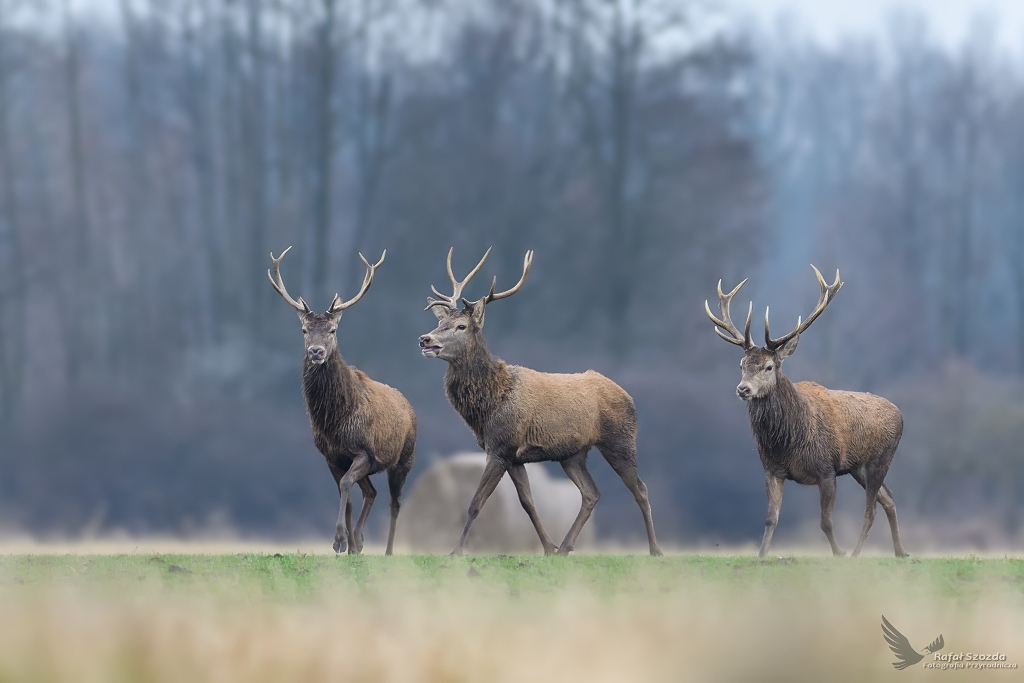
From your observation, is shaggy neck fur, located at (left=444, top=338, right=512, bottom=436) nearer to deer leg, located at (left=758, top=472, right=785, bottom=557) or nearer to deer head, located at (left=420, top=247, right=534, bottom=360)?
deer head, located at (left=420, top=247, right=534, bottom=360)

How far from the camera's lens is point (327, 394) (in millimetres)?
14273

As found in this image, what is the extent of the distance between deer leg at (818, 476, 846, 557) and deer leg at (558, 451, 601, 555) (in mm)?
2343

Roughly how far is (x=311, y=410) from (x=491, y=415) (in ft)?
6.76

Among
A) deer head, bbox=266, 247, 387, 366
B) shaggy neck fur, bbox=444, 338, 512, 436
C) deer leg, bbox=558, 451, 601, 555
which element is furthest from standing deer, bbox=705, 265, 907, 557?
deer head, bbox=266, 247, 387, 366

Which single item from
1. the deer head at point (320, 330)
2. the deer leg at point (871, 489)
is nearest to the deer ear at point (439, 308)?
the deer head at point (320, 330)

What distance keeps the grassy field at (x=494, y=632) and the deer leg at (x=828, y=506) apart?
11.6ft

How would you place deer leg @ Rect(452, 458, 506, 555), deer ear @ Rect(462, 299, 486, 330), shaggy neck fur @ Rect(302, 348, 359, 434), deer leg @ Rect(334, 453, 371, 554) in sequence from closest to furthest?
deer leg @ Rect(452, 458, 506, 555) < deer leg @ Rect(334, 453, 371, 554) < deer ear @ Rect(462, 299, 486, 330) < shaggy neck fur @ Rect(302, 348, 359, 434)

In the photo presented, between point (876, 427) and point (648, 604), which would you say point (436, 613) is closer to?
point (648, 604)

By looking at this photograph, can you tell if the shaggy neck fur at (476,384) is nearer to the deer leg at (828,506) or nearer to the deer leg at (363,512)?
the deer leg at (363,512)

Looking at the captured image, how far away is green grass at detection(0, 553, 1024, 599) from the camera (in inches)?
396

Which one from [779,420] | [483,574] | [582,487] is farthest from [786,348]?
[483,574]

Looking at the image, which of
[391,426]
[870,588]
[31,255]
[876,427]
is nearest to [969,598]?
[870,588]

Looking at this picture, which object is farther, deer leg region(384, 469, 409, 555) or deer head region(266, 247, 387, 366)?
deer leg region(384, 469, 409, 555)

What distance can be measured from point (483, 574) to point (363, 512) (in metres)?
4.34
